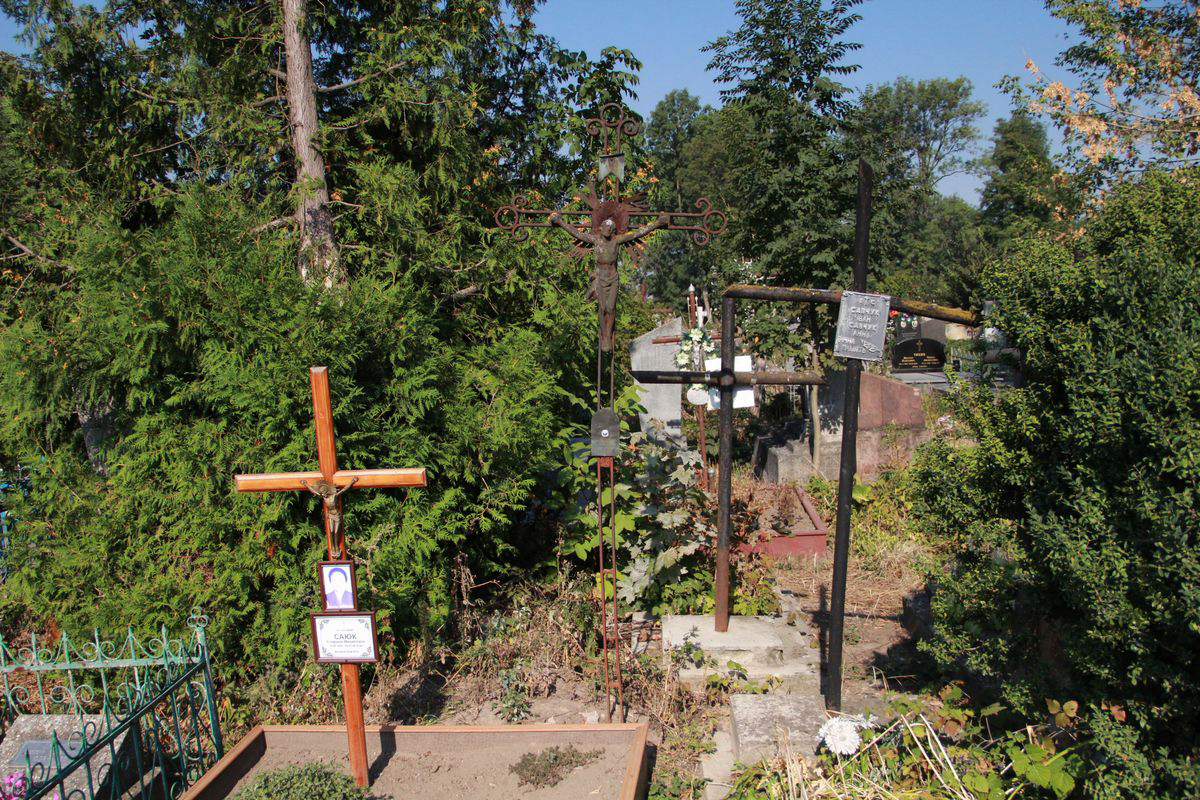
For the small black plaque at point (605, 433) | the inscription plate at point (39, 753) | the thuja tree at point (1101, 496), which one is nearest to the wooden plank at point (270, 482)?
the small black plaque at point (605, 433)

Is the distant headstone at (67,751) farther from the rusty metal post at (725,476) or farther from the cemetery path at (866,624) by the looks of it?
the cemetery path at (866,624)

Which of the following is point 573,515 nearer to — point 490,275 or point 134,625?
point 490,275

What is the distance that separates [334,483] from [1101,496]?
3419mm

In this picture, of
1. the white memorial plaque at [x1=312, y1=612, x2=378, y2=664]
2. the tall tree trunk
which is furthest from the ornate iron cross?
the tall tree trunk

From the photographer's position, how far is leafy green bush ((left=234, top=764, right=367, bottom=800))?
380 centimetres

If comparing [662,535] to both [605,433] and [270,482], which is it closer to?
[605,433]

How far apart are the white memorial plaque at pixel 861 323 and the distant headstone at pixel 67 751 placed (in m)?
4.24

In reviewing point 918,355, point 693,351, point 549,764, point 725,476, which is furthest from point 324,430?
point 918,355

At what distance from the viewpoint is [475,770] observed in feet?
14.3

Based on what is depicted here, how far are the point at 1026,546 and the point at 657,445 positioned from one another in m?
3.28

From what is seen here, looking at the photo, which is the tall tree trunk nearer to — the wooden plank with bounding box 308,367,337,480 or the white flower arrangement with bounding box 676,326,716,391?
the wooden plank with bounding box 308,367,337,480

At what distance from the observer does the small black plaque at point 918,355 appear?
28016 mm

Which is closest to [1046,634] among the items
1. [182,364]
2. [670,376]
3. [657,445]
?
[670,376]

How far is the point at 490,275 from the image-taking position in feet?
22.8
